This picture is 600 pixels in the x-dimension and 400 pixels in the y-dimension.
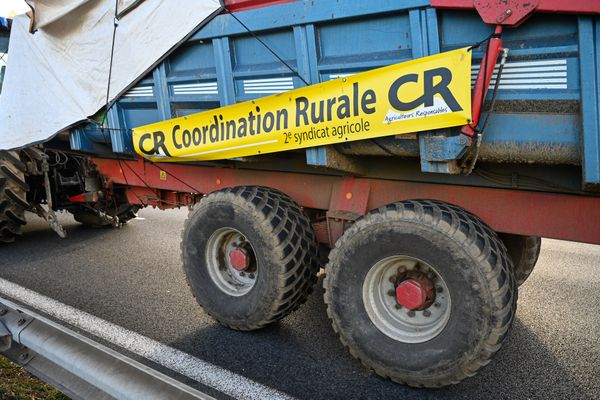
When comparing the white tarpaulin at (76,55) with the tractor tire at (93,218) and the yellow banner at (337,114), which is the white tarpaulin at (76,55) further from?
the tractor tire at (93,218)

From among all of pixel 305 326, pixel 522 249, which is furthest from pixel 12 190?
pixel 522 249

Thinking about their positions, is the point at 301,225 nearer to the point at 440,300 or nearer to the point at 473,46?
the point at 440,300

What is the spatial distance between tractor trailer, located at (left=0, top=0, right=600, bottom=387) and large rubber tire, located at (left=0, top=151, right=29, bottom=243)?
2307 millimetres

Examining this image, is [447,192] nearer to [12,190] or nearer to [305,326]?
[305,326]

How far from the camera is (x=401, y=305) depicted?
3.09 m

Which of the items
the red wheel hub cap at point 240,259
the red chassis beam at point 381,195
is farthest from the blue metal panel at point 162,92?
the red wheel hub cap at point 240,259

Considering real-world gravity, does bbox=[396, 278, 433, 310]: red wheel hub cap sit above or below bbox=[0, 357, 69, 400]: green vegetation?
above

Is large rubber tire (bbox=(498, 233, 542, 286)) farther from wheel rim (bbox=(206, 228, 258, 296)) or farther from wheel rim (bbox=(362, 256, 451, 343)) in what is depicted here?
wheel rim (bbox=(206, 228, 258, 296))

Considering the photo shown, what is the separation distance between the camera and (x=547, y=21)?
2438 mm

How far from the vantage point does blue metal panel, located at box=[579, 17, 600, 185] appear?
91.0 inches

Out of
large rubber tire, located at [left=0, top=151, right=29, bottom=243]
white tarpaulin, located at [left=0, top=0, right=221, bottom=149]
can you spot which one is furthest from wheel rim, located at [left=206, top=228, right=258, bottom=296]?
large rubber tire, located at [left=0, top=151, right=29, bottom=243]

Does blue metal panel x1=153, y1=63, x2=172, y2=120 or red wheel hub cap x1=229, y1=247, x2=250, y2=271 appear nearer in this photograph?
red wheel hub cap x1=229, y1=247, x2=250, y2=271

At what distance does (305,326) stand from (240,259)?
0.75 m

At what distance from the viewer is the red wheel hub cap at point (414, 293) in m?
2.94
